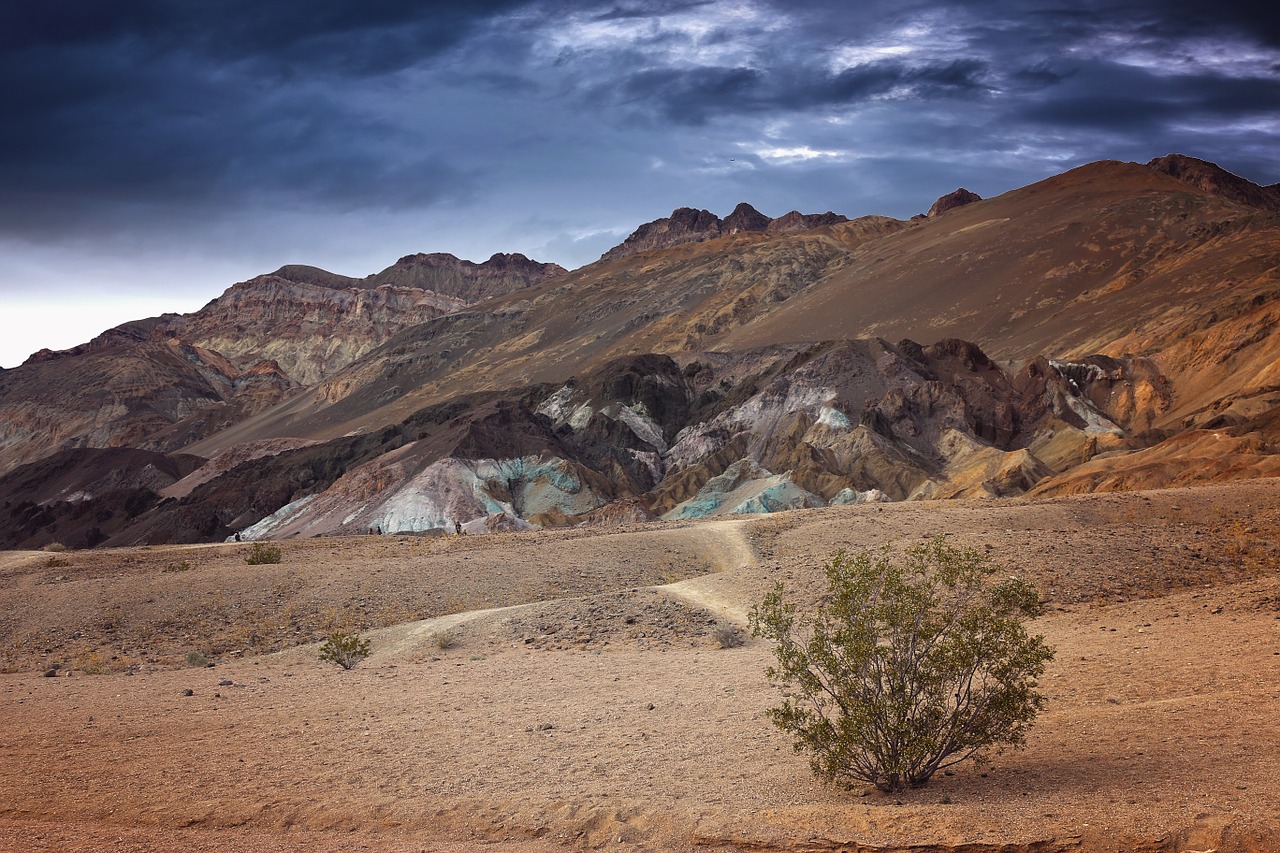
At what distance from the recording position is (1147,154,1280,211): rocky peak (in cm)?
17038

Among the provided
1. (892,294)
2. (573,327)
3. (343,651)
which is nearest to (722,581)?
(343,651)

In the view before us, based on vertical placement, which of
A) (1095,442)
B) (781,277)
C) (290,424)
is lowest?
(1095,442)

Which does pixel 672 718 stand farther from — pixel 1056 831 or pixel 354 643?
pixel 354 643

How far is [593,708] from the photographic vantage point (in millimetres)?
13461

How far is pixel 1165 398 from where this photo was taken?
69625 mm

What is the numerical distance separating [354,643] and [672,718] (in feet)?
25.1

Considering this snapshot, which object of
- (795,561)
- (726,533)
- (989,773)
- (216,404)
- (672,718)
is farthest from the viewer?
(216,404)

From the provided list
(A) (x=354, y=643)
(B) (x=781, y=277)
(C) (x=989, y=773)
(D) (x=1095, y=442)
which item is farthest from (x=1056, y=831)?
(B) (x=781, y=277)

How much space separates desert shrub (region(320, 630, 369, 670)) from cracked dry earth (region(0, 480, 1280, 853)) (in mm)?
365

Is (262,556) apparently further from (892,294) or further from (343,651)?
(892,294)

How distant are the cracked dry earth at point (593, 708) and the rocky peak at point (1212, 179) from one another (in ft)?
574

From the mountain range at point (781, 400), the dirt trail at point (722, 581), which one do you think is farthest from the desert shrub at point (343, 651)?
the mountain range at point (781, 400)

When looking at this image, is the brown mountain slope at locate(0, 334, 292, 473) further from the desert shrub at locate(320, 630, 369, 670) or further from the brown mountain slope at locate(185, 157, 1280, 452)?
the desert shrub at locate(320, 630, 369, 670)

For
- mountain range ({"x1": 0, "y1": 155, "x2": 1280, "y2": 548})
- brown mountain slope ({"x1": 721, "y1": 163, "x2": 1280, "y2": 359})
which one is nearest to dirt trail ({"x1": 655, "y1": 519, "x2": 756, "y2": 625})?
mountain range ({"x1": 0, "y1": 155, "x2": 1280, "y2": 548})
